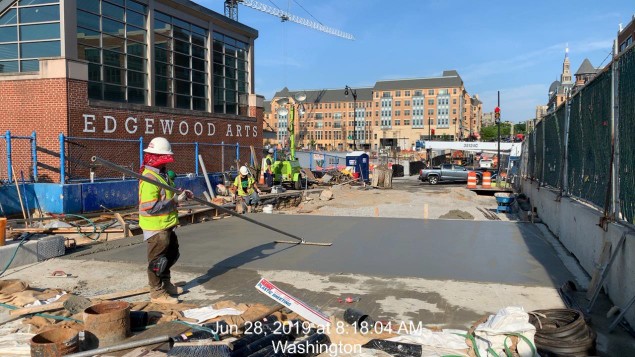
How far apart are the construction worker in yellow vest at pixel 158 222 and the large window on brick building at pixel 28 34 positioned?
15.5 metres

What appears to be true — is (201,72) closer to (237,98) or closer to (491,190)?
(237,98)

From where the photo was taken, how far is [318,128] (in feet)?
486

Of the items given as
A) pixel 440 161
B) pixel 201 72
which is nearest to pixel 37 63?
pixel 201 72

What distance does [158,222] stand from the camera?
19.9 ft

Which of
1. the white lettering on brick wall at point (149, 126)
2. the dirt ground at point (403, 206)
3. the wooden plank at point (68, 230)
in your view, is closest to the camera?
the wooden plank at point (68, 230)

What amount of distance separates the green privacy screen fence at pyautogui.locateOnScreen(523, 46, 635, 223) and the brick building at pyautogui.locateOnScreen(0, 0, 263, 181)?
14.5 meters

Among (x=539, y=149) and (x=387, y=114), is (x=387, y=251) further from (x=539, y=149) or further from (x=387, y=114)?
(x=387, y=114)

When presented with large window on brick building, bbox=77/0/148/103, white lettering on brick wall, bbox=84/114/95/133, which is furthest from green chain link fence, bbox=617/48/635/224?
large window on brick building, bbox=77/0/148/103

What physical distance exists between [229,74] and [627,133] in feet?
86.5

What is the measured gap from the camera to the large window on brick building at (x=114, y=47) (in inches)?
776

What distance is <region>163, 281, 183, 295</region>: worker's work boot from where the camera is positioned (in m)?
6.10

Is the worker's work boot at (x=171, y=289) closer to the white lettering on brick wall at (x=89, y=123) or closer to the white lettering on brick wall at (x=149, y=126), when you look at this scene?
the white lettering on brick wall at (x=89, y=123)

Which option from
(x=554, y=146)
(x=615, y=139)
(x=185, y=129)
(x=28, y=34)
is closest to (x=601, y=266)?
(x=615, y=139)

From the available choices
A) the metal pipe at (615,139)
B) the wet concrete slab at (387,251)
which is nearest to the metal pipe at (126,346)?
the wet concrete slab at (387,251)
